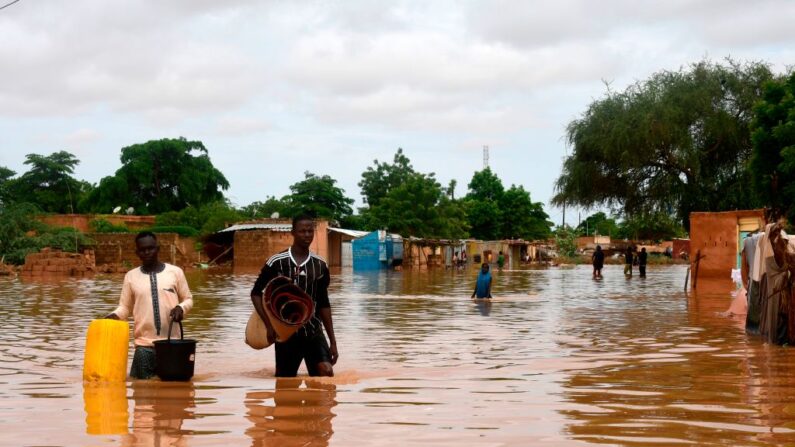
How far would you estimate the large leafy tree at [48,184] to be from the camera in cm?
7981

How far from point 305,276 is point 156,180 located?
74.4 m

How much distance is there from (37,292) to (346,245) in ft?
113

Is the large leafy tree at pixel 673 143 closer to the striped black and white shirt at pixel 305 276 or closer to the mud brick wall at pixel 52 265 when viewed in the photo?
the mud brick wall at pixel 52 265

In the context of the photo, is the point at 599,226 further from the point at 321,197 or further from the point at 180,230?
the point at 180,230

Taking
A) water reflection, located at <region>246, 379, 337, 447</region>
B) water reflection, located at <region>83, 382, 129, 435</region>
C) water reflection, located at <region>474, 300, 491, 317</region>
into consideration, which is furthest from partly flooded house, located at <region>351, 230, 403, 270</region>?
water reflection, located at <region>246, 379, 337, 447</region>

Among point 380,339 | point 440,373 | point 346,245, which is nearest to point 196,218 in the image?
point 346,245

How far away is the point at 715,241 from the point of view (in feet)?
96.2

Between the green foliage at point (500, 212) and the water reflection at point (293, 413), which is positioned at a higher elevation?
the green foliage at point (500, 212)

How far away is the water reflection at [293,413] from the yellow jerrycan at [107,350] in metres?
1.16

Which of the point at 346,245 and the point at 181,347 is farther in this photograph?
the point at 346,245

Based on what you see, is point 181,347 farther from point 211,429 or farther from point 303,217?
point 211,429

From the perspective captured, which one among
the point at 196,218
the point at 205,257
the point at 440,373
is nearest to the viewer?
the point at 440,373

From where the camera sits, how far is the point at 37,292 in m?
25.2

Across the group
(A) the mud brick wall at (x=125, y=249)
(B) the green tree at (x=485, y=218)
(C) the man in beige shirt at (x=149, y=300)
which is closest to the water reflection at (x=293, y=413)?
(C) the man in beige shirt at (x=149, y=300)
